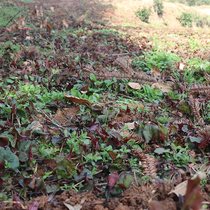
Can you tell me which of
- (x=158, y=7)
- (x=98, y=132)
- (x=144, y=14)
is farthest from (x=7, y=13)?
(x=98, y=132)

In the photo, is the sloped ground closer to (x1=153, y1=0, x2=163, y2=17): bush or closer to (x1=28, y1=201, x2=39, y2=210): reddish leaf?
(x1=28, y1=201, x2=39, y2=210): reddish leaf

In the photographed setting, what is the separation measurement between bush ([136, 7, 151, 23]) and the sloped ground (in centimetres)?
541

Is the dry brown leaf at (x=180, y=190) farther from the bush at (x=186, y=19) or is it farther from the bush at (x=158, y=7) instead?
the bush at (x=158, y=7)

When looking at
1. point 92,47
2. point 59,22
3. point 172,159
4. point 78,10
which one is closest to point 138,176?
point 172,159

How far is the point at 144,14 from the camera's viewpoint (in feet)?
34.6

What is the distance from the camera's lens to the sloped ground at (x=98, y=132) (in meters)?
2.20

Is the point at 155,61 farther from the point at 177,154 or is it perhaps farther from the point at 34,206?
the point at 34,206

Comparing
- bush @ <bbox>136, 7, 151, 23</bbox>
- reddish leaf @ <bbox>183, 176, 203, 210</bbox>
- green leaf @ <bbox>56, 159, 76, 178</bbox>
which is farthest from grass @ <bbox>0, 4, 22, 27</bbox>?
reddish leaf @ <bbox>183, 176, 203, 210</bbox>

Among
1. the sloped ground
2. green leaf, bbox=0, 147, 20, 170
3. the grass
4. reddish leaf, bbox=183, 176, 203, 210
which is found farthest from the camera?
the grass

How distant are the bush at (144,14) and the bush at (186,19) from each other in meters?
0.91

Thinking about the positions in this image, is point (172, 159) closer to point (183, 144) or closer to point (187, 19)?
point (183, 144)

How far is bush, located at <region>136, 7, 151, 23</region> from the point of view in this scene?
10234 mm

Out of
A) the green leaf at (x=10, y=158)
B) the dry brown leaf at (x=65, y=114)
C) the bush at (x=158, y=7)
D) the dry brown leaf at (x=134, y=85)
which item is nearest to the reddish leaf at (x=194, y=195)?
the green leaf at (x=10, y=158)

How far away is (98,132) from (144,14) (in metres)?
8.22
